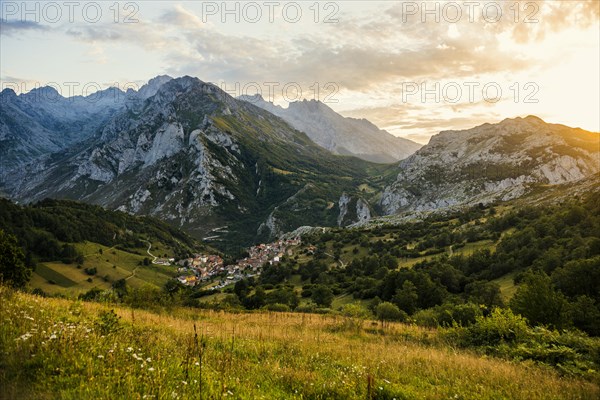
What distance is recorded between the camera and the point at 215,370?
29.0 feet

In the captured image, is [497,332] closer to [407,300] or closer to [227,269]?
[407,300]

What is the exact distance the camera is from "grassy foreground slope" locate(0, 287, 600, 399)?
6.78 m

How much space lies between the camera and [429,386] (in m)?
9.85

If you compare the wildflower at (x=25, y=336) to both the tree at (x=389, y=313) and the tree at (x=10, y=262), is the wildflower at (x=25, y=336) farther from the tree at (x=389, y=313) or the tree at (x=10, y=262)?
the tree at (x=10, y=262)

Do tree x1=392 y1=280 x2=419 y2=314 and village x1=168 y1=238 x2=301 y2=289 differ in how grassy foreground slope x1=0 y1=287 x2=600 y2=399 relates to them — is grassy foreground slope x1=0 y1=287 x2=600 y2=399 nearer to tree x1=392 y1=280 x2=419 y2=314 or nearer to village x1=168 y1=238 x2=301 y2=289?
tree x1=392 y1=280 x2=419 y2=314

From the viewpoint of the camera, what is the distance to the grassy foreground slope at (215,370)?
6777 millimetres

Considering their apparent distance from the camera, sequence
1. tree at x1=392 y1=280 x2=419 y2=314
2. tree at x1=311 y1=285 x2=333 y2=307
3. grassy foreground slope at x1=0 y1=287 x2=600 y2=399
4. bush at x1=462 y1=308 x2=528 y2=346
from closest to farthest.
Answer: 1. grassy foreground slope at x1=0 y1=287 x2=600 y2=399
2. bush at x1=462 y1=308 x2=528 y2=346
3. tree at x1=392 y1=280 x2=419 y2=314
4. tree at x1=311 y1=285 x2=333 y2=307

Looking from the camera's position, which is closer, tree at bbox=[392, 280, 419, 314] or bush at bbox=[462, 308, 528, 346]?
bush at bbox=[462, 308, 528, 346]

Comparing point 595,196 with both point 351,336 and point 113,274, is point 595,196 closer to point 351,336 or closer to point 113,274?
point 351,336

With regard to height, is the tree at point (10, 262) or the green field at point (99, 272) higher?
the tree at point (10, 262)

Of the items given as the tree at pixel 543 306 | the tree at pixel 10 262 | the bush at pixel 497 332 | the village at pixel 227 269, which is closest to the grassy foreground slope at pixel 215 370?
the bush at pixel 497 332

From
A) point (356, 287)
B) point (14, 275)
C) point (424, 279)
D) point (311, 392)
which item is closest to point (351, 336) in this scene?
point (311, 392)

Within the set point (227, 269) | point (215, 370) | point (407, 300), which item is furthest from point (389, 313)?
point (227, 269)

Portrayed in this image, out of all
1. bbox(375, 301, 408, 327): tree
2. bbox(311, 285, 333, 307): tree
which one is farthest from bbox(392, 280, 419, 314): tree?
bbox(311, 285, 333, 307): tree
